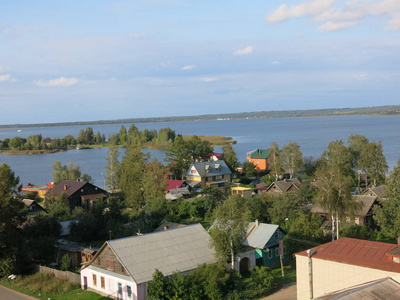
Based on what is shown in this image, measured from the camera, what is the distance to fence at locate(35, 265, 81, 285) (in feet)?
74.4

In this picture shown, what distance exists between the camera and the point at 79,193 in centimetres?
4538

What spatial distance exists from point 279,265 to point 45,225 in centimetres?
1656

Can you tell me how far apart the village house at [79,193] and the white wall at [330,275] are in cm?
3019

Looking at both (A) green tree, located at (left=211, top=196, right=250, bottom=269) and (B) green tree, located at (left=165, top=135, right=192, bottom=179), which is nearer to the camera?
(A) green tree, located at (left=211, top=196, right=250, bottom=269)

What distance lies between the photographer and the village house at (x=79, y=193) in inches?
1765

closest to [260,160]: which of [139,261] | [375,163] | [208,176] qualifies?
[208,176]

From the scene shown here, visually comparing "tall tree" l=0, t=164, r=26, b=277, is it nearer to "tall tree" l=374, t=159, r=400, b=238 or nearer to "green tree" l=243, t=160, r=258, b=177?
"tall tree" l=374, t=159, r=400, b=238

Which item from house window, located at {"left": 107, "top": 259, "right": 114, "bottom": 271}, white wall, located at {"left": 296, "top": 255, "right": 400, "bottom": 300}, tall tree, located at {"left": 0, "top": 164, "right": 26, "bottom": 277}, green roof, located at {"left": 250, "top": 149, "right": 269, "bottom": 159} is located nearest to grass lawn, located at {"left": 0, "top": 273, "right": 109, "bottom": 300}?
tall tree, located at {"left": 0, "top": 164, "right": 26, "bottom": 277}

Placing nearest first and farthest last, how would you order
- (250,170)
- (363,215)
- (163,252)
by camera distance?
(163,252) < (363,215) < (250,170)

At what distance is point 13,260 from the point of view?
24.4 meters

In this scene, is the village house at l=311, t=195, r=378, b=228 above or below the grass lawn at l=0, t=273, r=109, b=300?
above

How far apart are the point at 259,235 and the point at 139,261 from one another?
8173 millimetres

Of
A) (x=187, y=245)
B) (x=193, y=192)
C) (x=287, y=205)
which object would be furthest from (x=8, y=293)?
(x=193, y=192)

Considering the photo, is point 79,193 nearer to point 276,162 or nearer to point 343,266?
point 276,162
